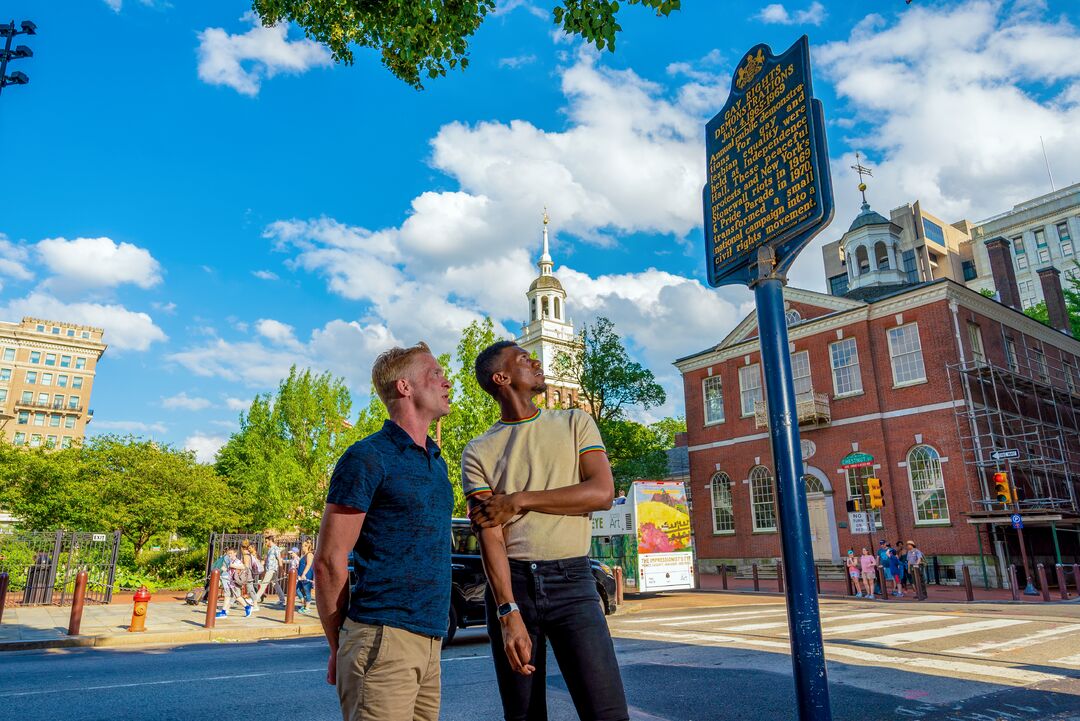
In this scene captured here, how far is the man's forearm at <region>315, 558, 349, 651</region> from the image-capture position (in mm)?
2533

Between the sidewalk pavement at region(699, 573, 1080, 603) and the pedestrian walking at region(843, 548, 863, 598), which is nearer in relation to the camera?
the sidewalk pavement at region(699, 573, 1080, 603)

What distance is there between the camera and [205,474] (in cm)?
2942

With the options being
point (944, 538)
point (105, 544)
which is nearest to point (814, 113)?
point (944, 538)

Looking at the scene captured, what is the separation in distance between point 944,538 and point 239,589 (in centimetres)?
2249

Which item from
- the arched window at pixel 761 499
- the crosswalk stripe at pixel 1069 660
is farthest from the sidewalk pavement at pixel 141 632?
the arched window at pixel 761 499

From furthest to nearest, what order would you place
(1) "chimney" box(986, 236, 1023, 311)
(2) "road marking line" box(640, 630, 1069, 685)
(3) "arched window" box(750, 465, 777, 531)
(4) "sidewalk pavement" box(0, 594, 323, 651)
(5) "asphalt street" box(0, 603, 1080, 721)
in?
1. (1) "chimney" box(986, 236, 1023, 311)
2. (3) "arched window" box(750, 465, 777, 531)
3. (4) "sidewalk pavement" box(0, 594, 323, 651)
4. (2) "road marking line" box(640, 630, 1069, 685)
5. (5) "asphalt street" box(0, 603, 1080, 721)

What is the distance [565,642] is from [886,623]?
1144 centimetres

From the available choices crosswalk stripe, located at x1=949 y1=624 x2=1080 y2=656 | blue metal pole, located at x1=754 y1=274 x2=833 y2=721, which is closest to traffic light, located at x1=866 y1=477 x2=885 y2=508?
crosswalk stripe, located at x1=949 y1=624 x2=1080 y2=656

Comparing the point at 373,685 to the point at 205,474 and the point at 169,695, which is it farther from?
the point at 205,474

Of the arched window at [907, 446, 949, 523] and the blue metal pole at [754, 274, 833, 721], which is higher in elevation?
the arched window at [907, 446, 949, 523]

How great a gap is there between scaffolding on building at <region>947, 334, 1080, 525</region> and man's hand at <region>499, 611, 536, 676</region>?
2269 centimetres

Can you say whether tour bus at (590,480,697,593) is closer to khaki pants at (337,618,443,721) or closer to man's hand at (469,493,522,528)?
man's hand at (469,493,522,528)

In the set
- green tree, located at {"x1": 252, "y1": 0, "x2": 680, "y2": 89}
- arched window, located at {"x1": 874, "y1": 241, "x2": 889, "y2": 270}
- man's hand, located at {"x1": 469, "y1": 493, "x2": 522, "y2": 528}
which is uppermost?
arched window, located at {"x1": 874, "y1": 241, "x2": 889, "y2": 270}

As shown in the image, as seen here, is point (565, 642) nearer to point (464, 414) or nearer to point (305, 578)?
point (305, 578)
